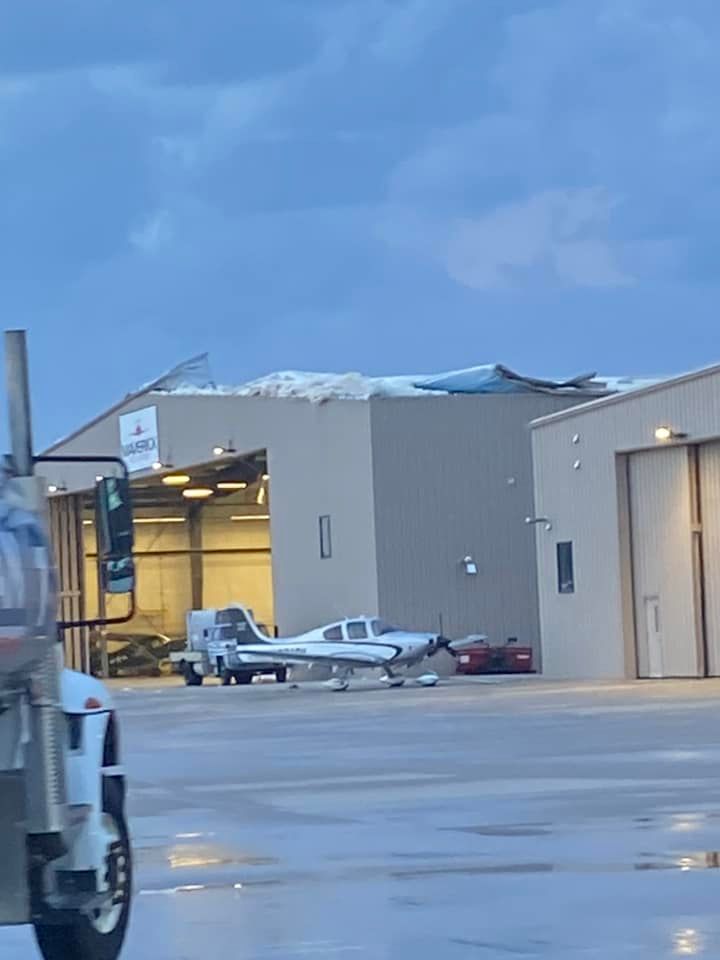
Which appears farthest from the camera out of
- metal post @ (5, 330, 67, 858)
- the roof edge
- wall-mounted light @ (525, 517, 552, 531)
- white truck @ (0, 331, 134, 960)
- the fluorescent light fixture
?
the fluorescent light fixture

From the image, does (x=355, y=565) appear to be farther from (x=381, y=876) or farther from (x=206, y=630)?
(x=381, y=876)

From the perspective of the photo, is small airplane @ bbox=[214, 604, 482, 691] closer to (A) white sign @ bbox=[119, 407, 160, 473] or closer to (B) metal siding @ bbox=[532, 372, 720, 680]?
(B) metal siding @ bbox=[532, 372, 720, 680]

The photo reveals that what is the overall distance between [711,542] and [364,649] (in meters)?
10.1

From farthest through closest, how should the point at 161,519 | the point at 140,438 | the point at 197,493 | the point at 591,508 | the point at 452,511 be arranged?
the point at 161,519 → the point at 197,493 → the point at 140,438 → the point at 452,511 → the point at 591,508

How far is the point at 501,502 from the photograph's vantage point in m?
58.1

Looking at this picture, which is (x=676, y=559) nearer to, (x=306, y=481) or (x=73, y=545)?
(x=306, y=481)

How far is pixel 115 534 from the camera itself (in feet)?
30.4

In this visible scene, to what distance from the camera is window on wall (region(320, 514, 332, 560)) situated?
5988cm

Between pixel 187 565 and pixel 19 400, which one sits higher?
pixel 19 400

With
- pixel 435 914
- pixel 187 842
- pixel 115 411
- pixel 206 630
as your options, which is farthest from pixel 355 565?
pixel 435 914

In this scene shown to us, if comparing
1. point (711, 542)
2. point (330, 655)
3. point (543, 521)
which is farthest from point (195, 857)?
point (543, 521)

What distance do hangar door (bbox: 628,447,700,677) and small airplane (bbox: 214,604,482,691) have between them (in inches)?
235

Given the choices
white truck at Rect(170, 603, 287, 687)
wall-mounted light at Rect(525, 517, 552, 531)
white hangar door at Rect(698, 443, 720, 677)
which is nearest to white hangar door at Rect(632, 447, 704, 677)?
white hangar door at Rect(698, 443, 720, 677)

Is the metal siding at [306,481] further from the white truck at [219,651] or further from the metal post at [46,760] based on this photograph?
the metal post at [46,760]
